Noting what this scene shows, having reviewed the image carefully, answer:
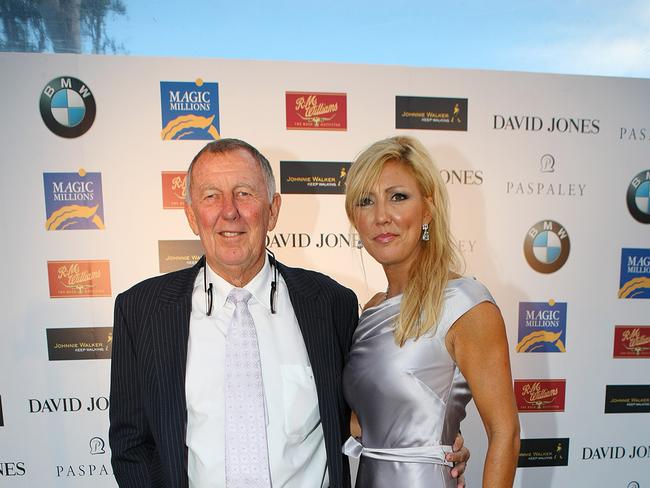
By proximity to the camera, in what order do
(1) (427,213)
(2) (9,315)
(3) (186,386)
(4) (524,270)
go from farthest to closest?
(4) (524,270) → (2) (9,315) → (1) (427,213) → (3) (186,386)

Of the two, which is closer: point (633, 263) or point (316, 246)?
point (316, 246)

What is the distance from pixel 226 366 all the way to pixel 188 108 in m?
2.08

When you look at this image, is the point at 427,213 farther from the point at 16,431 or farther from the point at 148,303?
the point at 16,431

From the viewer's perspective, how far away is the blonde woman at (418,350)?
137 centimetres

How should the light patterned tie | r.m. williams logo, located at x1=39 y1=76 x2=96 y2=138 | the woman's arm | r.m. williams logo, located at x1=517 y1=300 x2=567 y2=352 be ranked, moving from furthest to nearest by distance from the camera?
1. r.m. williams logo, located at x1=517 y1=300 x2=567 y2=352
2. r.m. williams logo, located at x1=39 y1=76 x2=96 y2=138
3. the woman's arm
4. the light patterned tie

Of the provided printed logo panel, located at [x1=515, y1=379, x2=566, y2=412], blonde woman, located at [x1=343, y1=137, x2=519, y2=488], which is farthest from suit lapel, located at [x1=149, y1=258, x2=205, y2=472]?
printed logo panel, located at [x1=515, y1=379, x2=566, y2=412]


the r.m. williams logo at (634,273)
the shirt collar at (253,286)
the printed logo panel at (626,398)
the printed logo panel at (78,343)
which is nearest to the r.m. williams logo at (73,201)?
the printed logo panel at (78,343)

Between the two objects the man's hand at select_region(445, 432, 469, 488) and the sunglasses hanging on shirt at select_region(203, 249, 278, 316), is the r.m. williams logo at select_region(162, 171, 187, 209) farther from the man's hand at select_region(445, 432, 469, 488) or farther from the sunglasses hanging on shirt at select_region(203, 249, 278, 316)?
the man's hand at select_region(445, 432, 469, 488)

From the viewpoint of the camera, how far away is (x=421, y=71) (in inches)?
110

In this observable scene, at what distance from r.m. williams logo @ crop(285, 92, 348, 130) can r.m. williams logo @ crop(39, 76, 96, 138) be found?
4.69 feet

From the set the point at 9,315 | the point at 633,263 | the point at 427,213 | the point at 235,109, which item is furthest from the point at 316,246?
the point at 633,263

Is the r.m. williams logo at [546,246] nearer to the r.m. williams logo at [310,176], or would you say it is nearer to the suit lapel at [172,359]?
the r.m. williams logo at [310,176]

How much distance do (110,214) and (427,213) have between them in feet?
7.64

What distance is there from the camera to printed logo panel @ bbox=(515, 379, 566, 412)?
307cm
